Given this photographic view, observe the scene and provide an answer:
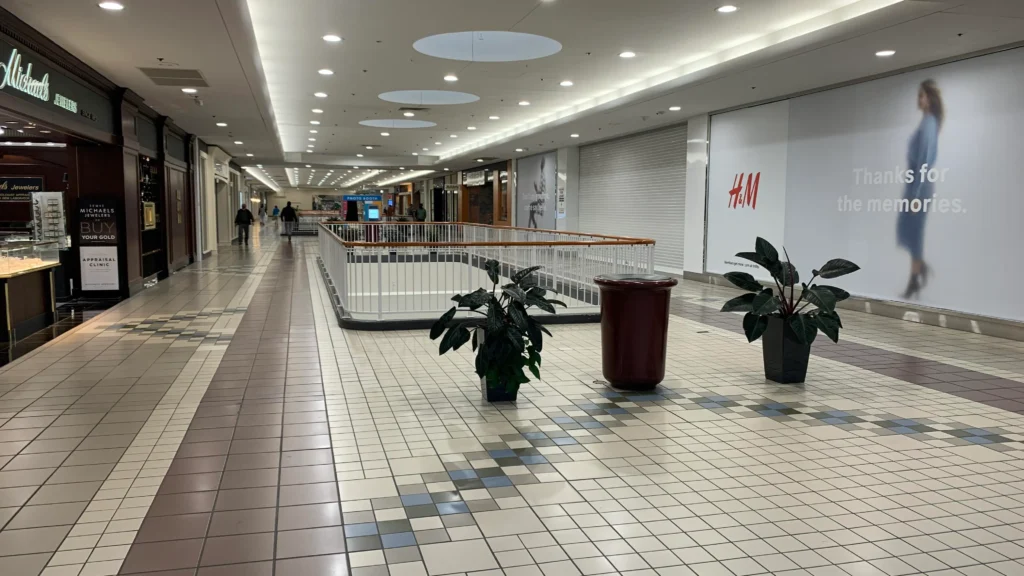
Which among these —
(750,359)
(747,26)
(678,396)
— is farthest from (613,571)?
(747,26)

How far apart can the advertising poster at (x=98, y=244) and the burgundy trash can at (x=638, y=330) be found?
8.24 metres

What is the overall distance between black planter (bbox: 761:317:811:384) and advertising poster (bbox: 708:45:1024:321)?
157 inches

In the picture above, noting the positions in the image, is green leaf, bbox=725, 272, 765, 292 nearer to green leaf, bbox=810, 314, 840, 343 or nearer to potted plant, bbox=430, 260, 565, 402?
green leaf, bbox=810, 314, 840, 343

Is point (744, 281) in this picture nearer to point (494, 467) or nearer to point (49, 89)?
point (494, 467)

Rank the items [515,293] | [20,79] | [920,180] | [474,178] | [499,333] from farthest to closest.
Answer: [474,178]
[920,180]
[20,79]
[515,293]
[499,333]

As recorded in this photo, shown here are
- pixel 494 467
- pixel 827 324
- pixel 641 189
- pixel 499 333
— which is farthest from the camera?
pixel 641 189

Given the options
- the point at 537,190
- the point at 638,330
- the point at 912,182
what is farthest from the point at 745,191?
the point at 537,190

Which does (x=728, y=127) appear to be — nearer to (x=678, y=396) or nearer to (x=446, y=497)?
(x=678, y=396)

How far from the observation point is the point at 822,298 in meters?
5.30

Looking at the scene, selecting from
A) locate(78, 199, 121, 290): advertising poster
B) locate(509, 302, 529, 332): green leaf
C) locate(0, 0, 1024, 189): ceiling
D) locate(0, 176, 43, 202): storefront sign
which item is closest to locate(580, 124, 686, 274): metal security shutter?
locate(0, 0, 1024, 189): ceiling

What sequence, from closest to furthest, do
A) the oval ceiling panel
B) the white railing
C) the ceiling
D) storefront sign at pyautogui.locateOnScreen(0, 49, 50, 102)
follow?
storefront sign at pyautogui.locateOnScreen(0, 49, 50, 102)
the ceiling
the white railing
the oval ceiling panel

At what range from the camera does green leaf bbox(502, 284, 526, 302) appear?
4.75 m

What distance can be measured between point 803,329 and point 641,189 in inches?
447

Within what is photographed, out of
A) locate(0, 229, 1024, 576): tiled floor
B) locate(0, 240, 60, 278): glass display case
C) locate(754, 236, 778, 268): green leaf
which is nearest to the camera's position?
locate(0, 229, 1024, 576): tiled floor
